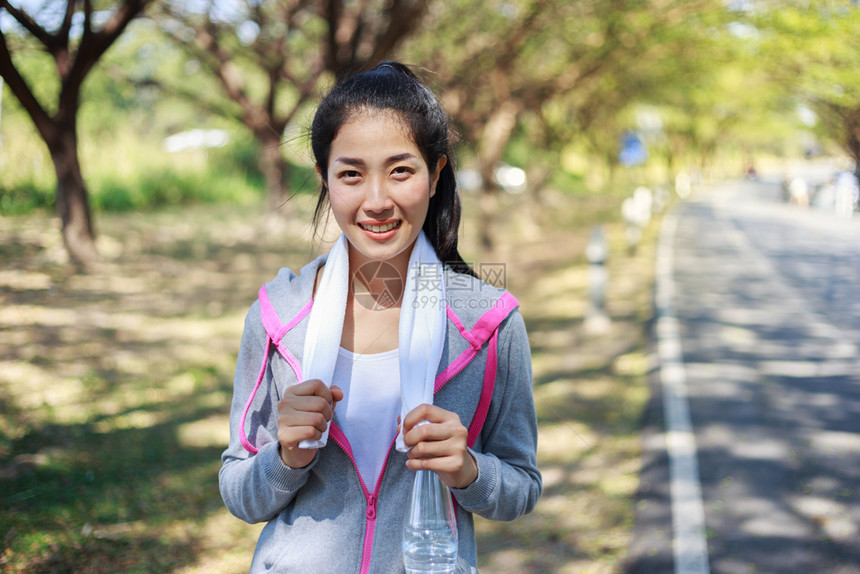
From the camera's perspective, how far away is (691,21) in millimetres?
14719

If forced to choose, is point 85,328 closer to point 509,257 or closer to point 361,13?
point 361,13

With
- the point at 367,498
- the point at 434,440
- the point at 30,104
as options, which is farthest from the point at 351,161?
the point at 30,104

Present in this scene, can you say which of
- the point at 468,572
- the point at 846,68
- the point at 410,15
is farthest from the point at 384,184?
the point at 410,15

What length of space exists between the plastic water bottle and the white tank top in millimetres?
114

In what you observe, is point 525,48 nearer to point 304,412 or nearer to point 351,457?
point 351,457

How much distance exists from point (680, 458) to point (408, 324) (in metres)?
4.08

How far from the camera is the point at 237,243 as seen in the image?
14992 mm

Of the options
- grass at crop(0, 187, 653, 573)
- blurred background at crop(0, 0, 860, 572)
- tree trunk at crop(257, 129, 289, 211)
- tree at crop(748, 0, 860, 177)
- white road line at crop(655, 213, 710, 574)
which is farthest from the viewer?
tree trunk at crop(257, 129, 289, 211)

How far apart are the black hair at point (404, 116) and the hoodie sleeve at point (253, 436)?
45 cm

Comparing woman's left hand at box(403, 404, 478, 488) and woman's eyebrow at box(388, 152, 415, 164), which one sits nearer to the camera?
woman's left hand at box(403, 404, 478, 488)

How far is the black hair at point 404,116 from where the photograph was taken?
1717mm

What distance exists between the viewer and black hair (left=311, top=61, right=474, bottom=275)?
1717 millimetres

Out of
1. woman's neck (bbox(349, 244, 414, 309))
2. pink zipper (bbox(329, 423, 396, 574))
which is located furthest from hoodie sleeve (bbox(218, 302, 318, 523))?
woman's neck (bbox(349, 244, 414, 309))

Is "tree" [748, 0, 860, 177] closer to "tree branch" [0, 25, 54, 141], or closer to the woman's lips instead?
the woman's lips
